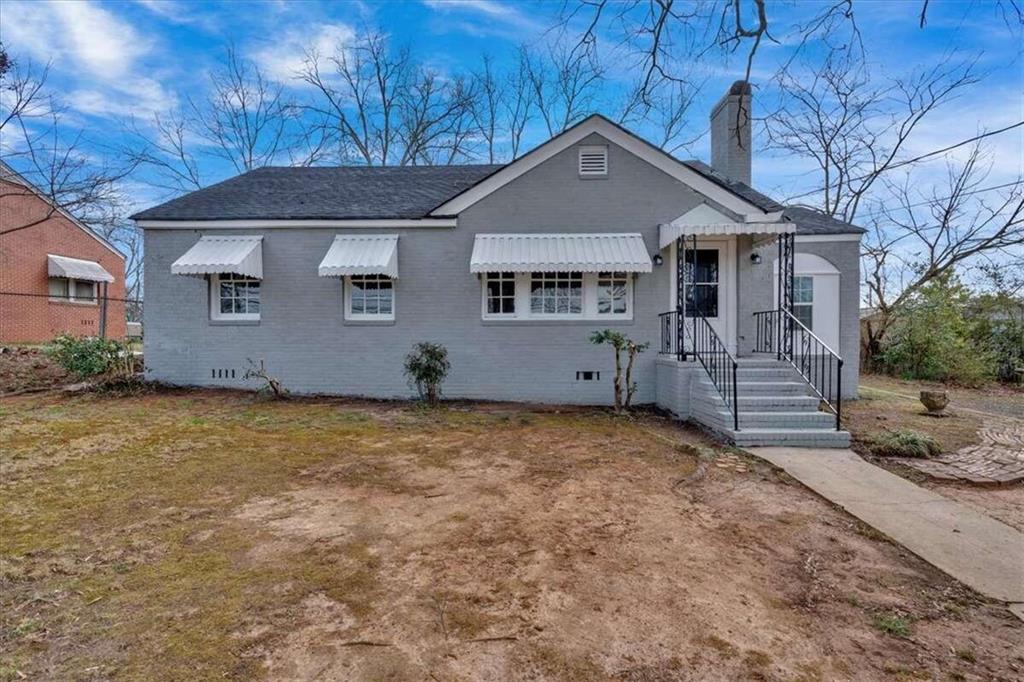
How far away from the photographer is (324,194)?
1245 cm

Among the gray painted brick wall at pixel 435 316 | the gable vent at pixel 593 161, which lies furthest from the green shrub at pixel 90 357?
the gable vent at pixel 593 161

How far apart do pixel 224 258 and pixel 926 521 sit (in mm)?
12376

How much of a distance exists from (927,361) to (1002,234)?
628 cm

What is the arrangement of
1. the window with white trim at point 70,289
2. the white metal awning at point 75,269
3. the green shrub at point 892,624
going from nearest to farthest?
1. the green shrub at point 892,624
2. the white metal awning at point 75,269
3. the window with white trim at point 70,289

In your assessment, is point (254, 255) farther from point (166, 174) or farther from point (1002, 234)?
point (1002, 234)

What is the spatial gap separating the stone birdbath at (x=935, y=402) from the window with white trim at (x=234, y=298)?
14.8 m

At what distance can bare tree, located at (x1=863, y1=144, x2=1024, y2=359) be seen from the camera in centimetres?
1750

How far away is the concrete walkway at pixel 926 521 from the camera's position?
359 cm

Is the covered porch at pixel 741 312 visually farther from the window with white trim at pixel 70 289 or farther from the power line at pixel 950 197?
the window with white trim at pixel 70 289

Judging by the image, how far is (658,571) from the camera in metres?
3.56

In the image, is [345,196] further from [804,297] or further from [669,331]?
[804,297]

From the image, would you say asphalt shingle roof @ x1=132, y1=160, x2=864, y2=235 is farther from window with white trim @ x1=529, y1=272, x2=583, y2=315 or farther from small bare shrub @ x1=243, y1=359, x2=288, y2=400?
small bare shrub @ x1=243, y1=359, x2=288, y2=400

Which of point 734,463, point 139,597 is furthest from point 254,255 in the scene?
point 734,463

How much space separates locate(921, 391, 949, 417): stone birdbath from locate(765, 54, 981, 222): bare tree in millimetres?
10926
